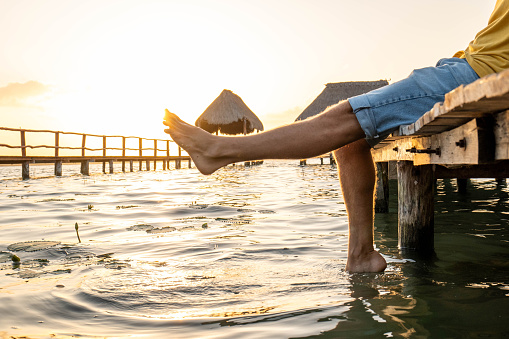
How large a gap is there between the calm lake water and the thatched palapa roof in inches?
793

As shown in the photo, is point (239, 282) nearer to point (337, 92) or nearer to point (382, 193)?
point (382, 193)

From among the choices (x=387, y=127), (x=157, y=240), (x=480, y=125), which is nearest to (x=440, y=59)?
(x=387, y=127)

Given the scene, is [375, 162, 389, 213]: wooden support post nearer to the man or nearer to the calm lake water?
the calm lake water

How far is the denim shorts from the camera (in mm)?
1833

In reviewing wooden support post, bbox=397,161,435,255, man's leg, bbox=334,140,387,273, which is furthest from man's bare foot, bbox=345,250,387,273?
wooden support post, bbox=397,161,435,255

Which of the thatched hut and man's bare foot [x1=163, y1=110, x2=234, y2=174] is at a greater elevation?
the thatched hut

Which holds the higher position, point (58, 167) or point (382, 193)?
point (58, 167)

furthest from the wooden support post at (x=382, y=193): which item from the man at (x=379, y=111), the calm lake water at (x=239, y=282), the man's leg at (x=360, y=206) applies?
the man at (x=379, y=111)

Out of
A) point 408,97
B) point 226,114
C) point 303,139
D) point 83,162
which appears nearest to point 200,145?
point 303,139

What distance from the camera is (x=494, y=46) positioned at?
1789 mm

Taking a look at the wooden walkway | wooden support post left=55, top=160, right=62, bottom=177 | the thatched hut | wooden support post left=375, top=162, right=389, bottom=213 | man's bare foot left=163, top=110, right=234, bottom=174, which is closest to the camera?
the wooden walkway

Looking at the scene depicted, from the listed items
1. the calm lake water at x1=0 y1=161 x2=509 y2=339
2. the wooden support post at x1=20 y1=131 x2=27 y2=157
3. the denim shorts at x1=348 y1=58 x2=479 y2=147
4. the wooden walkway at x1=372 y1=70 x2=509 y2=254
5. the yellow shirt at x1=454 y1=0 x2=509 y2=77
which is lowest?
the calm lake water at x1=0 y1=161 x2=509 y2=339

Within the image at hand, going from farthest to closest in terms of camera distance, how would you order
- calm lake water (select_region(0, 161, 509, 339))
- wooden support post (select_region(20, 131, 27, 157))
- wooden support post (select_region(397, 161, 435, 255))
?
wooden support post (select_region(20, 131, 27, 157))
wooden support post (select_region(397, 161, 435, 255))
calm lake water (select_region(0, 161, 509, 339))

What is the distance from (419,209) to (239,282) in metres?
1.43
